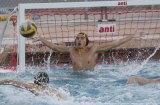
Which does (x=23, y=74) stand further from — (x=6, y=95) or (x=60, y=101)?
(x=60, y=101)

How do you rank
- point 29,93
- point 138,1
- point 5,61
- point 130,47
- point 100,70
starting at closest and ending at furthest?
point 29,93
point 138,1
point 100,70
point 5,61
point 130,47

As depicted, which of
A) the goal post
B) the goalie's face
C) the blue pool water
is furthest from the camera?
the goal post

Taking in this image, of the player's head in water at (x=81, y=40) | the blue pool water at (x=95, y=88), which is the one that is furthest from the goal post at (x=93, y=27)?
the blue pool water at (x=95, y=88)

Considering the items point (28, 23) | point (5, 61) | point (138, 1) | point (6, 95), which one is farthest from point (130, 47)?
point (6, 95)

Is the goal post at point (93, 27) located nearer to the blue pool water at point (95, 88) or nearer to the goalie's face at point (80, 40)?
the goalie's face at point (80, 40)

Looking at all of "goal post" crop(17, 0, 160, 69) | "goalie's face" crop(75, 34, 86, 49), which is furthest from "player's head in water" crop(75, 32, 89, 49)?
"goal post" crop(17, 0, 160, 69)

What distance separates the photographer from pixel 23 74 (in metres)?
8.19

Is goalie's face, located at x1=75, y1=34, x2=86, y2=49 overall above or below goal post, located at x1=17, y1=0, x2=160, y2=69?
below

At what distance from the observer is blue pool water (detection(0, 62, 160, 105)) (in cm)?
614

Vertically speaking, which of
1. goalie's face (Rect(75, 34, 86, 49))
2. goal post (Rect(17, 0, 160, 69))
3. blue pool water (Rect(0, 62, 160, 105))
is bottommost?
blue pool water (Rect(0, 62, 160, 105))

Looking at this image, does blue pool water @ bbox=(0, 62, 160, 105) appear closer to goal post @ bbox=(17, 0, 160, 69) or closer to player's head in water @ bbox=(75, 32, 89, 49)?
player's head in water @ bbox=(75, 32, 89, 49)

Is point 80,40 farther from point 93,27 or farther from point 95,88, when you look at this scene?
point 93,27

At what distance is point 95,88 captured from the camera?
23.6 ft

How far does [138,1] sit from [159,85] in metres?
1.73
